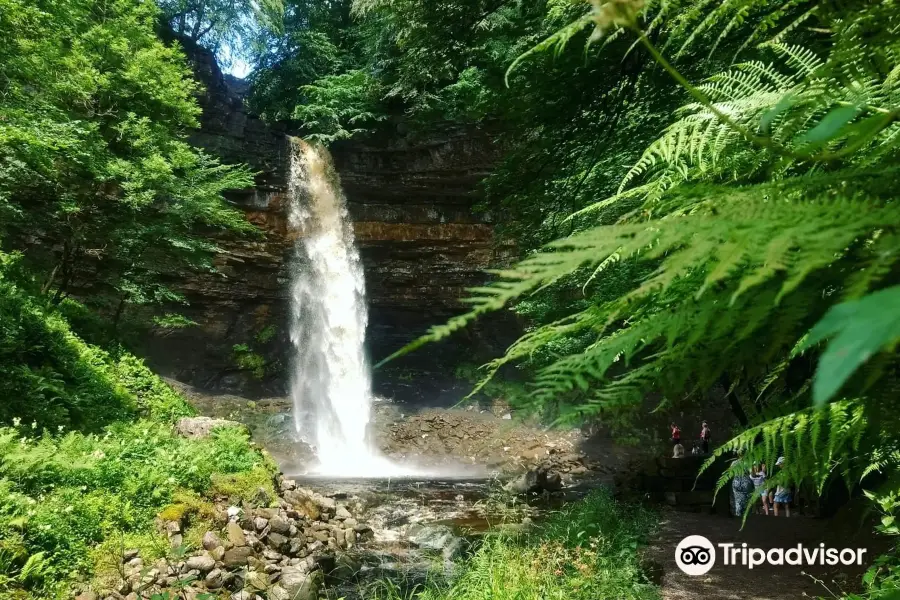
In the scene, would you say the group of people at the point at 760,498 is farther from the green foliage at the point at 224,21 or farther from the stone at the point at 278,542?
the green foliage at the point at 224,21

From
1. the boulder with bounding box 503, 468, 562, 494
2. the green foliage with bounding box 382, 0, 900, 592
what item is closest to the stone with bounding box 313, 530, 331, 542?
the boulder with bounding box 503, 468, 562, 494

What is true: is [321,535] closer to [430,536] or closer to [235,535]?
[235,535]

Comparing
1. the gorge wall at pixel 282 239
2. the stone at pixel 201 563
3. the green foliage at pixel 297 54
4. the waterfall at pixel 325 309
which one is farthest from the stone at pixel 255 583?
the green foliage at pixel 297 54

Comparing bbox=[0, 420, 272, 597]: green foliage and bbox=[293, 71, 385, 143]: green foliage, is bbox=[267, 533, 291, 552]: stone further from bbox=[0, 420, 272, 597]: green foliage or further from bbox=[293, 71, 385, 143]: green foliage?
bbox=[293, 71, 385, 143]: green foliage

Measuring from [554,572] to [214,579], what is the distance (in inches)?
112

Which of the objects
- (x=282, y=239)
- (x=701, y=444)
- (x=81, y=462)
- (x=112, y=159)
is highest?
(x=282, y=239)

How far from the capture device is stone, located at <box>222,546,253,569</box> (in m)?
4.96

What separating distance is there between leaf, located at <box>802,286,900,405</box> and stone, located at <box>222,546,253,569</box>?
18.6 feet

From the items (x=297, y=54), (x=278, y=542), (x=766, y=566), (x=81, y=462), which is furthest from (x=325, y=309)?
(x=766, y=566)

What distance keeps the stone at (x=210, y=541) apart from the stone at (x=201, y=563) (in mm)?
249

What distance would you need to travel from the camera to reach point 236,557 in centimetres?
504

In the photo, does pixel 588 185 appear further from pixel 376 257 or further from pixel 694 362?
pixel 376 257

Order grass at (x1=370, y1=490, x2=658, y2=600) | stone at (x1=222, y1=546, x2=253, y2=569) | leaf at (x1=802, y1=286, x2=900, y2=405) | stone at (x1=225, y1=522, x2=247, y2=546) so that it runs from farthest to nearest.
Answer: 1. stone at (x1=225, y1=522, x2=247, y2=546)
2. stone at (x1=222, y1=546, x2=253, y2=569)
3. grass at (x1=370, y1=490, x2=658, y2=600)
4. leaf at (x1=802, y1=286, x2=900, y2=405)

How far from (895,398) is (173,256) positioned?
1233 cm
